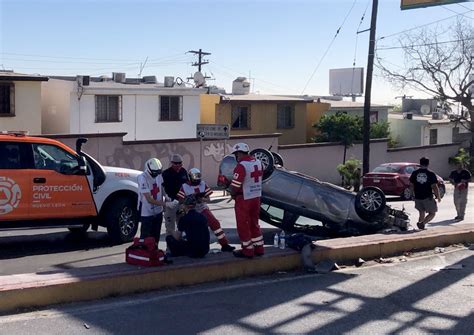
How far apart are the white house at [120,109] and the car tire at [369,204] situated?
1923 centimetres

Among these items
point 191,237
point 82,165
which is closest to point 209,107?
point 82,165

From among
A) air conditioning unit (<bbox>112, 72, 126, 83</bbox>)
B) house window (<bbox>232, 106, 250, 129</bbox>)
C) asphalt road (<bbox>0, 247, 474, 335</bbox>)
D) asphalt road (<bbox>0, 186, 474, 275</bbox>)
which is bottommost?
asphalt road (<bbox>0, 186, 474, 275</bbox>)

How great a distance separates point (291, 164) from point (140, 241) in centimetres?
2311

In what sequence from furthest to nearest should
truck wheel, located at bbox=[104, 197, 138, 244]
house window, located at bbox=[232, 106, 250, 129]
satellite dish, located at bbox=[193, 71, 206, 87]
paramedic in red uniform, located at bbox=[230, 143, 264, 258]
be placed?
satellite dish, located at bbox=[193, 71, 206, 87] → house window, located at bbox=[232, 106, 250, 129] → truck wheel, located at bbox=[104, 197, 138, 244] → paramedic in red uniform, located at bbox=[230, 143, 264, 258]

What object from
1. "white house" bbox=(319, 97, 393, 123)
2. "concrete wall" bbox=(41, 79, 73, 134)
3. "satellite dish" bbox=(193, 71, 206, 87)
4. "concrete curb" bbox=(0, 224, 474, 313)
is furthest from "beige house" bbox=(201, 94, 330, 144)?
"concrete curb" bbox=(0, 224, 474, 313)

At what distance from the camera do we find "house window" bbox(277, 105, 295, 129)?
129 ft

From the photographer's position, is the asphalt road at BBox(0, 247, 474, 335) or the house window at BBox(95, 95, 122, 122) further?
the house window at BBox(95, 95, 122, 122)

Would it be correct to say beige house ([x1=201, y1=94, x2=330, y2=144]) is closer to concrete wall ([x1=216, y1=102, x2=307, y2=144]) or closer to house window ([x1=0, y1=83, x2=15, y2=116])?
concrete wall ([x1=216, y1=102, x2=307, y2=144])

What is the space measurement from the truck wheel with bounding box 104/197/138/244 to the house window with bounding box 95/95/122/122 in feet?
60.6

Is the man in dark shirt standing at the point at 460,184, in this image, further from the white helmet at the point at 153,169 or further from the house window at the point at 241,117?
the house window at the point at 241,117

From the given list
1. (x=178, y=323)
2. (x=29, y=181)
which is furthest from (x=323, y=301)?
(x=29, y=181)

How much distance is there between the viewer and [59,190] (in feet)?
36.4

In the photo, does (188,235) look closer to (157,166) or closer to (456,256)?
(157,166)

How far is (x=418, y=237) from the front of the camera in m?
11.3
